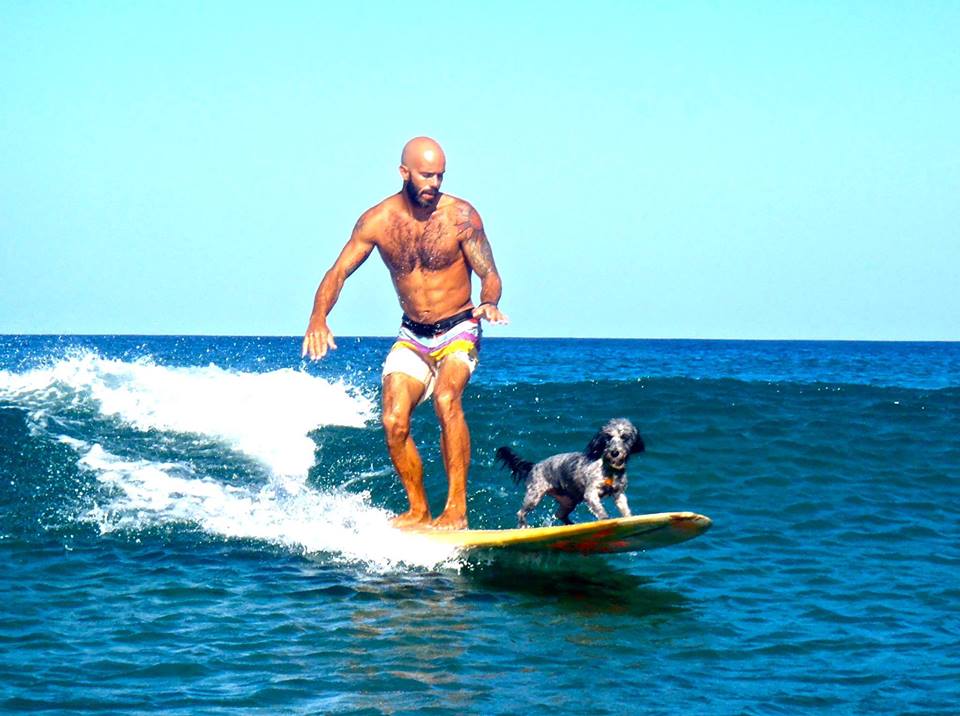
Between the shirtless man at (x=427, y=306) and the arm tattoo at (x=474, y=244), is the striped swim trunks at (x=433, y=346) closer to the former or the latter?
the shirtless man at (x=427, y=306)

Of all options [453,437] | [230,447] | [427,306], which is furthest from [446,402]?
[230,447]

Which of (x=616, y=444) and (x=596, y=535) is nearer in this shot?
(x=596, y=535)

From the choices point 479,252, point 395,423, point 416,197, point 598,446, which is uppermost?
point 416,197

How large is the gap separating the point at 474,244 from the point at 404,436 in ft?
5.17

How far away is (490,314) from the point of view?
27.5 ft

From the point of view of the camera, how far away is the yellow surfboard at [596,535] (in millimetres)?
7742

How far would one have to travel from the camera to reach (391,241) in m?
8.82

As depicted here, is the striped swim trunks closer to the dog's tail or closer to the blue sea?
the dog's tail

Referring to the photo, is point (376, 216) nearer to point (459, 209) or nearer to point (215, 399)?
point (459, 209)

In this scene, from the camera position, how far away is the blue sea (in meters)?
5.79

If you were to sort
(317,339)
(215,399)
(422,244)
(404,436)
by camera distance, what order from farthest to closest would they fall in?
1. (215,399)
2. (404,436)
3. (422,244)
4. (317,339)

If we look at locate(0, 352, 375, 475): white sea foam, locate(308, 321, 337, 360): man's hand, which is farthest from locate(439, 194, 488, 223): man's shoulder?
locate(0, 352, 375, 475): white sea foam

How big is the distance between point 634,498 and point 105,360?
14490 mm

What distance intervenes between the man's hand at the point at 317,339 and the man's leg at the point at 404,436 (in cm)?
66
